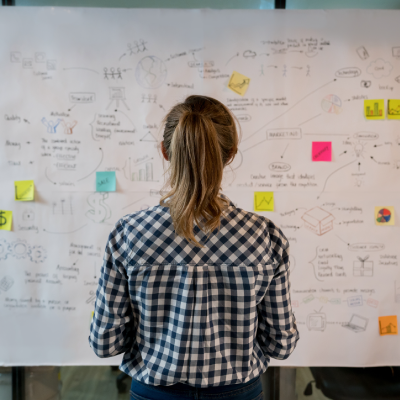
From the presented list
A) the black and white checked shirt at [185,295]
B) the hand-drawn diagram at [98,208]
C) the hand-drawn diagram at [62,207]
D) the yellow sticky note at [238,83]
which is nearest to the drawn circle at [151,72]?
the yellow sticky note at [238,83]

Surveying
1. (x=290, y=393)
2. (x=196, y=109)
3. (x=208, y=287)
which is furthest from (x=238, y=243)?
(x=290, y=393)

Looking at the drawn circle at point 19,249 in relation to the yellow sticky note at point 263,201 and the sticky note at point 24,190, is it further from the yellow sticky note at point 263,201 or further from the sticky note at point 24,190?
the yellow sticky note at point 263,201

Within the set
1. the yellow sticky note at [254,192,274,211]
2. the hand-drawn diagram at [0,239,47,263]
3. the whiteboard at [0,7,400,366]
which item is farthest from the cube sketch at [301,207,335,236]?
the hand-drawn diagram at [0,239,47,263]

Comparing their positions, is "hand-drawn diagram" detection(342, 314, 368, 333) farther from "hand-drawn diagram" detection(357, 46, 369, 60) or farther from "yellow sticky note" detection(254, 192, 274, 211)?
"hand-drawn diagram" detection(357, 46, 369, 60)

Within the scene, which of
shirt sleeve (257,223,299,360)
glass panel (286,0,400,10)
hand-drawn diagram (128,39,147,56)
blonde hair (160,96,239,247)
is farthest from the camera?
glass panel (286,0,400,10)

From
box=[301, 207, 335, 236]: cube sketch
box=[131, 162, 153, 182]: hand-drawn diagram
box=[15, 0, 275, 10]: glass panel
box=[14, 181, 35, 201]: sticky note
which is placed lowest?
box=[301, 207, 335, 236]: cube sketch

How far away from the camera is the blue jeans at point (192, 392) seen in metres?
0.88

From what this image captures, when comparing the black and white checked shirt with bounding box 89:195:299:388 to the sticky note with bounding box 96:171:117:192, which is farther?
the sticky note with bounding box 96:171:117:192

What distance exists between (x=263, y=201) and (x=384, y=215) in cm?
61

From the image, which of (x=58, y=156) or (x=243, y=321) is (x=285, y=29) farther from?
(x=243, y=321)

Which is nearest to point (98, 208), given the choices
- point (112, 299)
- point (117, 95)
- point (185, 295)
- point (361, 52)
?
point (117, 95)

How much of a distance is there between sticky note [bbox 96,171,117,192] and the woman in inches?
34.9

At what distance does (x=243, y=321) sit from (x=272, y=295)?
13 cm

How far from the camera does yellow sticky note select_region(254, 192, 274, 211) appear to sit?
69.0 inches
